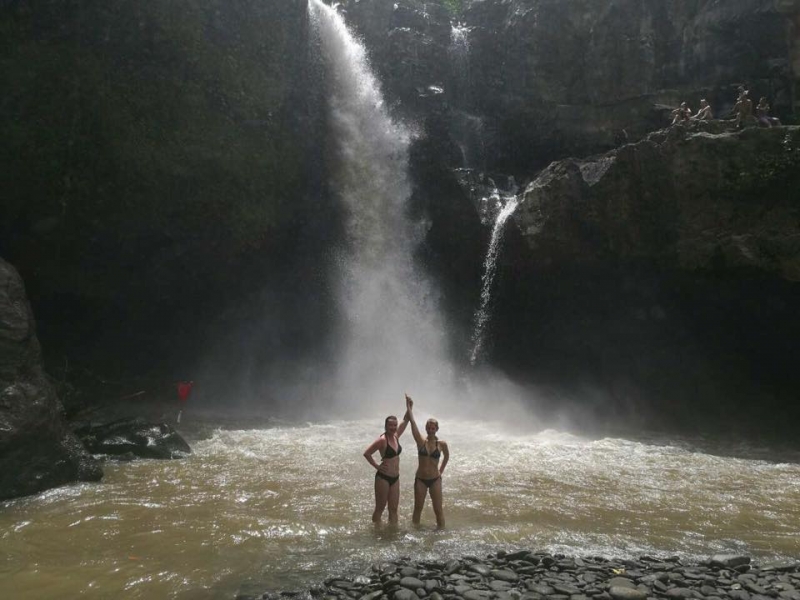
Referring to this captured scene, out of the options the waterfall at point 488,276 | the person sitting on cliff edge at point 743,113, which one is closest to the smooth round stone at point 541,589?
the waterfall at point 488,276

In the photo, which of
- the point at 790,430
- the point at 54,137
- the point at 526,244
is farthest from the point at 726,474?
the point at 54,137

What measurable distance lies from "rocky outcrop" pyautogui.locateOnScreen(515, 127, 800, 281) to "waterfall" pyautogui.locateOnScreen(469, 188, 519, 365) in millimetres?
1007

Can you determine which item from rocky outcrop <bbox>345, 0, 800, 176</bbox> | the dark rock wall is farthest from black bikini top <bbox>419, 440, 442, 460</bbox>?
rocky outcrop <bbox>345, 0, 800, 176</bbox>

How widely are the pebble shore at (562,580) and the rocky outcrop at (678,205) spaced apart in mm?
12721

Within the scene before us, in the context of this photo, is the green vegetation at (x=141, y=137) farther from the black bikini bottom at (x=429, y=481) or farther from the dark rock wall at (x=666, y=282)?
the black bikini bottom at (x=429, y=481)

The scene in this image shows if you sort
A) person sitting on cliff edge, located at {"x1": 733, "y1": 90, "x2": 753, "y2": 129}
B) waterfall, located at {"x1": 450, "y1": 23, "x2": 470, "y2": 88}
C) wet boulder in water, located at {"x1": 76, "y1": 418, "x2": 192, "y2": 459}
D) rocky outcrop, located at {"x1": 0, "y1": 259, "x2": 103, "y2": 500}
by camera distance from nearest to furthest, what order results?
rocky outcrop, located at {"x1": 0, "y1": 259, "x2": 103, "y2": 500}
wet boulder in water, located at {"x1": 76, "y1": 418, "x2": 192, "y2": 459}
person sitting on cliff edge, located at {"x1": 733, "y1": 90, "x2": 753, "y2": 129}
waterfall, located at {"x1": 450, "y1": 23, "x2": 470, "y2": 88}

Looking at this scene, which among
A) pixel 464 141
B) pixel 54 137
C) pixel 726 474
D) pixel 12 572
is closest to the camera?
pixel 12 572

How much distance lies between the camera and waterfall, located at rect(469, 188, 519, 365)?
70.6 ft

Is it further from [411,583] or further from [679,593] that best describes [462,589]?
[679,593]

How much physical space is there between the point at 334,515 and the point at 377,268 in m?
15.1

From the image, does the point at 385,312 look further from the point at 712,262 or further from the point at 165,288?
the point at 712,262

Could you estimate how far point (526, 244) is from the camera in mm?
20703

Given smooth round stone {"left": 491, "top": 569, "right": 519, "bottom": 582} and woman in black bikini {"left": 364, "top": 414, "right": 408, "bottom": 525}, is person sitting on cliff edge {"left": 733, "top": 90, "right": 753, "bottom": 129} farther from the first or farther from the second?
smooth round stone {"left": 491, "top": 569, "right": 519, "bottom": 582}

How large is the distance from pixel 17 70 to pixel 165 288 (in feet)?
26.9
